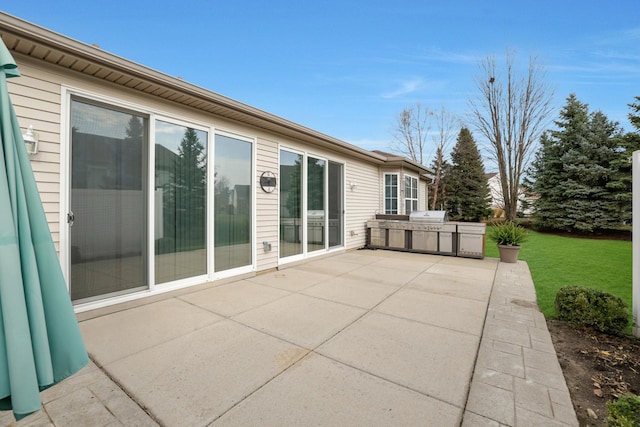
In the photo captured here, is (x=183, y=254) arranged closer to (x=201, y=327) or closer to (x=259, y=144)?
(x=201, y=327)

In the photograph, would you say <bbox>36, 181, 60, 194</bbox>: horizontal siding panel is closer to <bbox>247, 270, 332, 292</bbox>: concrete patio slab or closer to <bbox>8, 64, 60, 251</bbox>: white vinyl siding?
<bbox>8, 64, 60, 251</bbox>: white vinyl siding

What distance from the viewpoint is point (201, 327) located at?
9.74 feet

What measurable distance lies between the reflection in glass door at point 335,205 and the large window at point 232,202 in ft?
8.31

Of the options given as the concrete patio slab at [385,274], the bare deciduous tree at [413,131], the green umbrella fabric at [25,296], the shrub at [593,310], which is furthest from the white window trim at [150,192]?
the bare deciduous tree at [413,131]

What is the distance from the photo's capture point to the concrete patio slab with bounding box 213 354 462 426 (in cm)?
169

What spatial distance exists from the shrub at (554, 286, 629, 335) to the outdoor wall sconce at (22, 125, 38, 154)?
5.58 m

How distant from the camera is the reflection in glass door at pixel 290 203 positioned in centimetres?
576

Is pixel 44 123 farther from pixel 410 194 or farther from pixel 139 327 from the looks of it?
pixel 410 194

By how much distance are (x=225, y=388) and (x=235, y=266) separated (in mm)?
2944

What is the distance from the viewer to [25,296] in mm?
1075

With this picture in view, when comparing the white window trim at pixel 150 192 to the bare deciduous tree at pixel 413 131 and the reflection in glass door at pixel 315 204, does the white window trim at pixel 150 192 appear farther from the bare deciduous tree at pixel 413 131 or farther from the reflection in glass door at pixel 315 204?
the bare deciduous tree at pixel 413 131

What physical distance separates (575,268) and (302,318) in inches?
239

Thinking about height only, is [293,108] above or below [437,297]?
above

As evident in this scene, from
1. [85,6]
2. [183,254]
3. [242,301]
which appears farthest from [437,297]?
[85,6]
